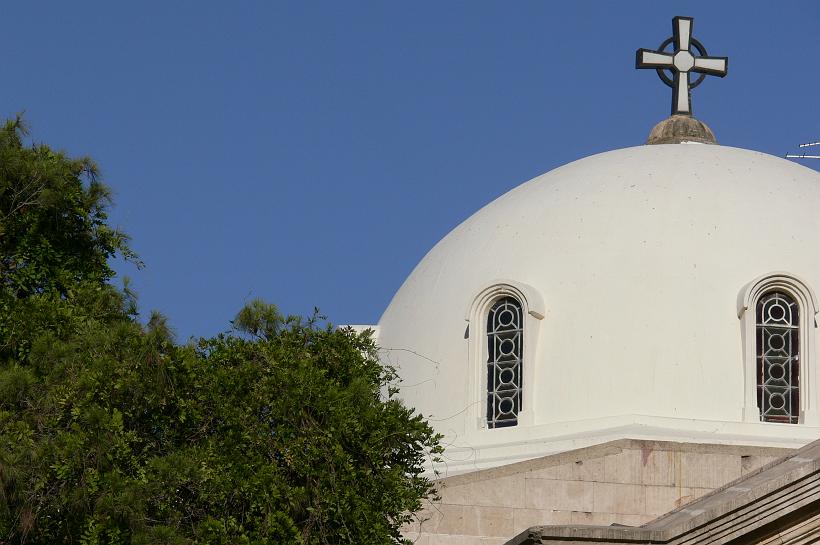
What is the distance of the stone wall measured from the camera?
22.4 m

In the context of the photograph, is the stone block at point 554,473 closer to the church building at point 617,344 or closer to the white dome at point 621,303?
the church building at point 617,344

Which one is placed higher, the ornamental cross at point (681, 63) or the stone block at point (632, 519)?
the ornamental cross at point (681, 63)

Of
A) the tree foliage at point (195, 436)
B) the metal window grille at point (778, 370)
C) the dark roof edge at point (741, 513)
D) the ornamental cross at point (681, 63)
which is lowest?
the dark roof edge at point (741, 513)

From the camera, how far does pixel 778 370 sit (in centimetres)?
2366

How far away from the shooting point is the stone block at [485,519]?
22516 millimetres

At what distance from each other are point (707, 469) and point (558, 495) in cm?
160

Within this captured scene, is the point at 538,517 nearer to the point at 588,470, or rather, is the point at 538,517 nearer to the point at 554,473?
the point at 554,473

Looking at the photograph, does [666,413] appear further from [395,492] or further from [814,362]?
[395,492]

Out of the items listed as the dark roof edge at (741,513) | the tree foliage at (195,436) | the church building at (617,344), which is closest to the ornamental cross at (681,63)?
the church building at (617,344)

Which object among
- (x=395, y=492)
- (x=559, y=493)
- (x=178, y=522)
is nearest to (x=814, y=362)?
(x=559, y=493)

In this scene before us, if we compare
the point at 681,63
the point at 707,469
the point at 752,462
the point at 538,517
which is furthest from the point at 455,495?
the point at 681,63

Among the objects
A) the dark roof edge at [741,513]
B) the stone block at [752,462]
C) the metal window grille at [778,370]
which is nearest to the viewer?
the dark roof edge at [741,513]

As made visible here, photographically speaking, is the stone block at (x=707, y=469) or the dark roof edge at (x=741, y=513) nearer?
the dark roof edge at (x=741, y=513)

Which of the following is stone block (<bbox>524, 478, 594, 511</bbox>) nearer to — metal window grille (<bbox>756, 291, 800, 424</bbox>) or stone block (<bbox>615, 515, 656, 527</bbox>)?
stone block (<bbox>615, 515, 656, 527</bbox>)
